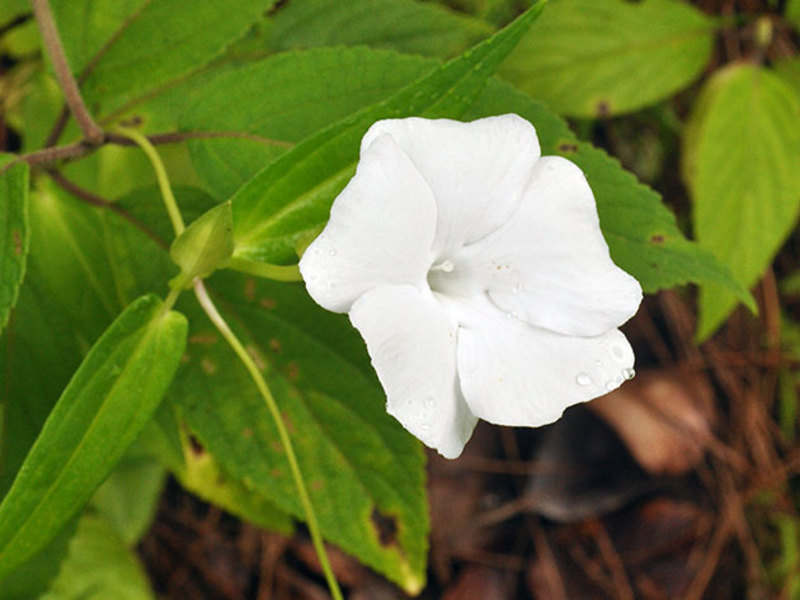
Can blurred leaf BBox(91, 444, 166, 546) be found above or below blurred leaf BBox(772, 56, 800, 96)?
below

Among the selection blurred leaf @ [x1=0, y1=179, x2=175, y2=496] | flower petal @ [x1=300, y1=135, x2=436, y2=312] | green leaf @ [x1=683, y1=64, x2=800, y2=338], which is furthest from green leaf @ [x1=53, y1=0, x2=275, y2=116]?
green leaf @ [x1=683, y1=64, x2=800, y2=338]

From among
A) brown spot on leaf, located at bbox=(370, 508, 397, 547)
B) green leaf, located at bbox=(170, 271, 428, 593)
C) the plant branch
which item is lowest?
brown spot on leaf, located at bbox=(370, 508, 397, 547)

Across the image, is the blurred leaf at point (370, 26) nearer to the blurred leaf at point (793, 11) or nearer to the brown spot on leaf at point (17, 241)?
the brown spot on leaf at point (17, 241)

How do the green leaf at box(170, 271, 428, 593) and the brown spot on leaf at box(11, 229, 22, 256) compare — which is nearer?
the brown spot on leaf at box(11, 229, 22, 256)

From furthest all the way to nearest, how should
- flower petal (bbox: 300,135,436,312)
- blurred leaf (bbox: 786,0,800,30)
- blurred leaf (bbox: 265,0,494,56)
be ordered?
blurred leaf (bbox: 786,0,800,30) → blurred leaf (bbox: 265,0,494,56) → flower petal (bbox: 300,135,436,312)

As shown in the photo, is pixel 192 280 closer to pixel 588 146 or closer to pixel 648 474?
pixel 588 146

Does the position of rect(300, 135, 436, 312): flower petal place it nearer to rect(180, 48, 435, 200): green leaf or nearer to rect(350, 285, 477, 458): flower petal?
rect(350, 285, 477, 458): flower petal

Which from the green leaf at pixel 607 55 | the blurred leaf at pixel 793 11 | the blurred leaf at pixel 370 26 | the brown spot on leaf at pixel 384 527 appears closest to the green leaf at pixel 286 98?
the blurred leaf at pixel 370 26
